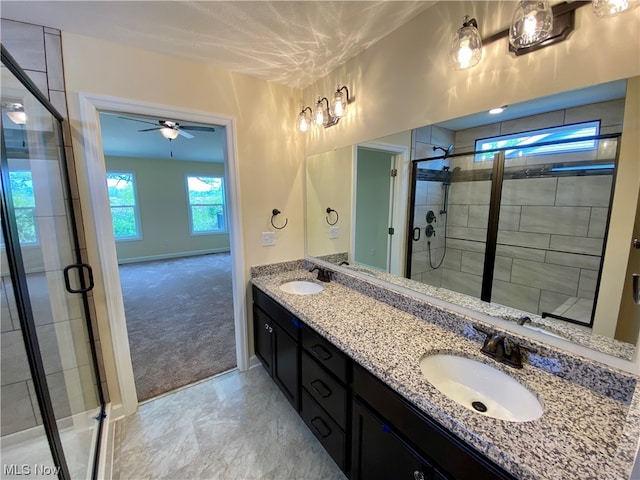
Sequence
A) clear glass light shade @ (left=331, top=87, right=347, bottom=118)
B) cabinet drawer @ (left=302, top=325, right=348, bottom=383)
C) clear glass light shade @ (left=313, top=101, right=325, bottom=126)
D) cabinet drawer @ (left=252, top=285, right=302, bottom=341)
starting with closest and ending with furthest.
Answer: cabinet drawer @ (left=302, top=325, right=348, bottom=383), cabinet drawer @ (left=252, top=285, right=302, bottom=341), clear glass light shade @ (left=331, top=87, right=347, bottom=118), clear glass light shade @ (left=313, top=101, right=325, bottom=126)

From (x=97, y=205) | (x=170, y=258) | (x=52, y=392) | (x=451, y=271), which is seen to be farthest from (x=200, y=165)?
(x=451, y=271)

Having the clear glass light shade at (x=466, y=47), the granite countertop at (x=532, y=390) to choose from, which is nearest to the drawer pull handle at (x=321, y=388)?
the granite countertop at (x=532, y=390)

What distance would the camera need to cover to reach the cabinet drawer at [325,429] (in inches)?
53.1

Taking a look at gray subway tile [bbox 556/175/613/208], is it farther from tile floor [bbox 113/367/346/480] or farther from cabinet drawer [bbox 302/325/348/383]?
tile floor [bbox 113/367/346/480]

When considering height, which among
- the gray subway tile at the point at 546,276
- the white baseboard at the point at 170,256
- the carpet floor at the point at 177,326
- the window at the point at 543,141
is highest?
the window at the point at 543,141

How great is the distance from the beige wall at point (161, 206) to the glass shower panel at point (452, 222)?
665 centimetres

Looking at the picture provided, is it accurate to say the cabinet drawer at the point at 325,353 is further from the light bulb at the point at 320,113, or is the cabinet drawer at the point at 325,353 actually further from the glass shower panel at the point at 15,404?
the light bulb at the point at 320,113

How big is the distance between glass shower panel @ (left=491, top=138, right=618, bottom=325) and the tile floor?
56.2 inches

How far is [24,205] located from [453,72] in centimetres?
222

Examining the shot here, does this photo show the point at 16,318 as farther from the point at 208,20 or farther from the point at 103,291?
the point at 208,20

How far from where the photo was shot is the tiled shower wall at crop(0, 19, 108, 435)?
3.61 feet

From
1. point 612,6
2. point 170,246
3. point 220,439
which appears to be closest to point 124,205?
point 170,246

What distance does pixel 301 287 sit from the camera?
218cm

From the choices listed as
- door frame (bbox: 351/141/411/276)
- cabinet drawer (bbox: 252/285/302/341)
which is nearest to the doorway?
cabinet drawer (bbox: 252/285/302/341)
